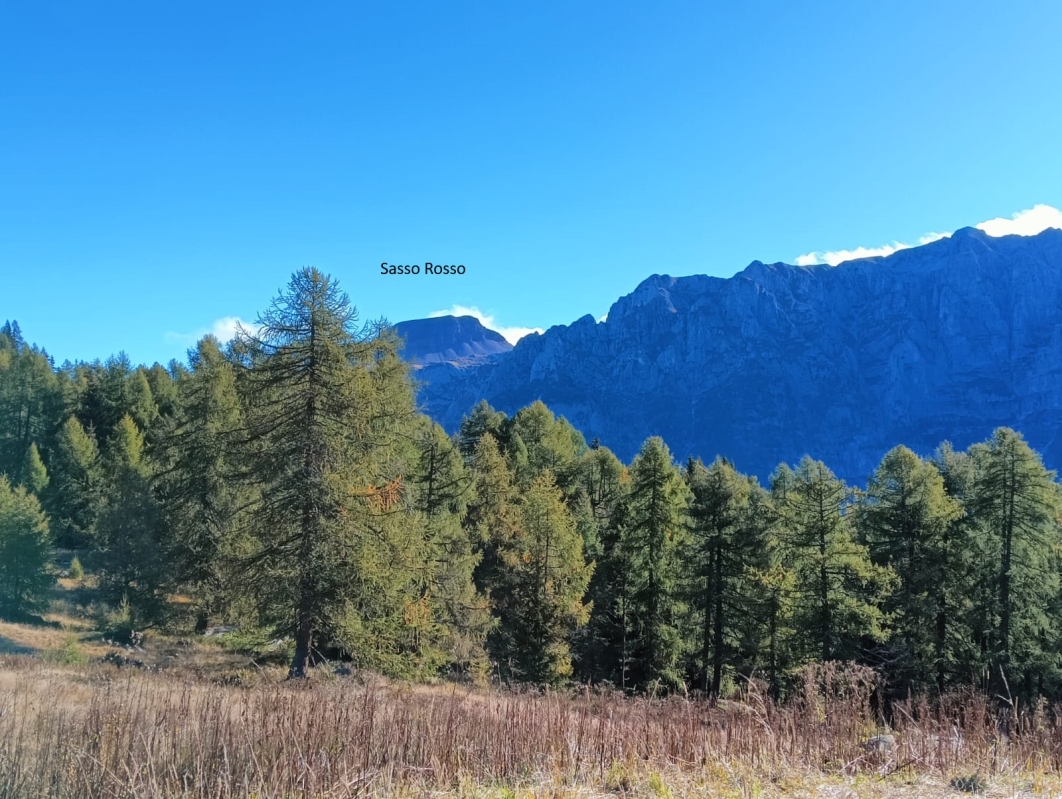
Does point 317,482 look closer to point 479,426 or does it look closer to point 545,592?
point 545,592

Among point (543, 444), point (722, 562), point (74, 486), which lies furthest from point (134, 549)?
point (722, 562)

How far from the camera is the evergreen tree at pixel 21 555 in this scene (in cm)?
3625

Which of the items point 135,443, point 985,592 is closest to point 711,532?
point 985,592

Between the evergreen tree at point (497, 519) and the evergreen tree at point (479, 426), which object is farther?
the evergreen tree at point (479, 426)

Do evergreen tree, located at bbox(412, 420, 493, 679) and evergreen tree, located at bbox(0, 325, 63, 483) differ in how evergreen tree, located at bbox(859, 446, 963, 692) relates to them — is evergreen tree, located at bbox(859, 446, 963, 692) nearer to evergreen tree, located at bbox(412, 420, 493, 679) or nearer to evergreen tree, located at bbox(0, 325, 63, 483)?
evergreen tree, located at bbox(412, 420, 493, 679)

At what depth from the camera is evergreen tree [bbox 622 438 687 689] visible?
28188mm

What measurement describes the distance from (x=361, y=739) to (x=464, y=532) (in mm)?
21947

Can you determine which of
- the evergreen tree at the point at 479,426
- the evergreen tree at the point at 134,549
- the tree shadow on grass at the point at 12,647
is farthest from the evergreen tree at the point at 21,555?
the evergreen tree at the point at 479,426

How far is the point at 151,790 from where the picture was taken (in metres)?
3.90

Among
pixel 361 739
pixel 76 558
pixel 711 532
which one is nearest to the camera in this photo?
pixel 361 739

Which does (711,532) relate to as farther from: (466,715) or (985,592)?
(466,715)

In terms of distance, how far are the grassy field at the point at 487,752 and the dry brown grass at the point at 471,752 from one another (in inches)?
0.6

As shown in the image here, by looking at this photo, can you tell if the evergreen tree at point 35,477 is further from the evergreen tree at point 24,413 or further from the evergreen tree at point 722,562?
the evergreen tree at point 722,562

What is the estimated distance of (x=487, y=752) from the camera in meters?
5.16
